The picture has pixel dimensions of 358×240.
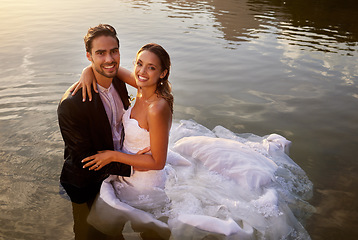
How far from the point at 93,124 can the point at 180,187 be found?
126 centimetres

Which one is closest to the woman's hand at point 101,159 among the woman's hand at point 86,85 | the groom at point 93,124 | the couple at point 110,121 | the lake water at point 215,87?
the couple at point 110,121

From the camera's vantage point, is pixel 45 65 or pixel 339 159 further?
pixel 45 65

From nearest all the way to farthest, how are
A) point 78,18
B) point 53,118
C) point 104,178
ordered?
point 104,178 < point 53,118 < point 78,18

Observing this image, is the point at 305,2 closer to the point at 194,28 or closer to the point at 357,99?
the point at 194,28

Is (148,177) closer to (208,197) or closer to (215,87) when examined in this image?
(208,197)

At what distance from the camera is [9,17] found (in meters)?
15.5

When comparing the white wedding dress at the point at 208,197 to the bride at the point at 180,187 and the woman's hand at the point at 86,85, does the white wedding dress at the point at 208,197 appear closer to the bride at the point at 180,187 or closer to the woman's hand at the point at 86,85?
the bride at the point at 180,187

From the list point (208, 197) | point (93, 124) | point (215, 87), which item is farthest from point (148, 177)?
point (215, 87)

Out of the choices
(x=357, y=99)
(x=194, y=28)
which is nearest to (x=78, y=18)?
(x=194, y=28)

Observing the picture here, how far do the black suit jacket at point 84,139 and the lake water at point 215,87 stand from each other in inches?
18.4

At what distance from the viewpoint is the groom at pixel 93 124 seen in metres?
3.31

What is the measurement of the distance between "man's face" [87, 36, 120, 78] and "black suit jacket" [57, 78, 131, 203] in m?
0.28

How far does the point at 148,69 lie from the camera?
325 centimetres

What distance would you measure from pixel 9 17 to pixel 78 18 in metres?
3.31
